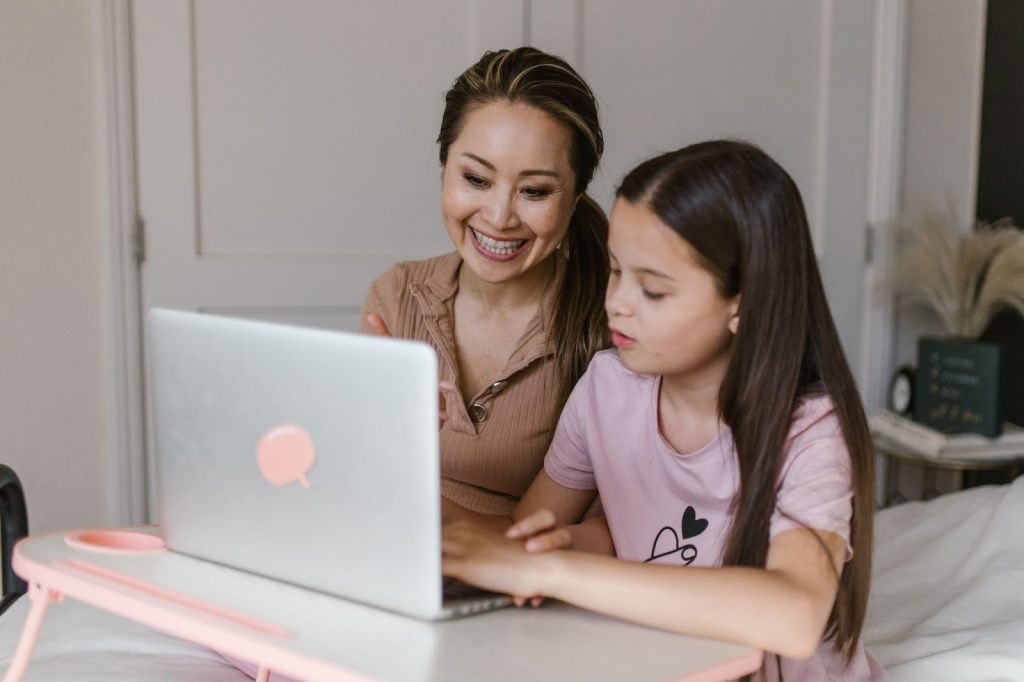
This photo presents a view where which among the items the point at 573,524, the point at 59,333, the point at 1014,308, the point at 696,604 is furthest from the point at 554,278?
the point at 1014,308

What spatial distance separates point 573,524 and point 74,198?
158 centimetres

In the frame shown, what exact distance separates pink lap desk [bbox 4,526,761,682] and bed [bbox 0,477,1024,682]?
1.24 feet

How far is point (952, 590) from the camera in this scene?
180 centimetres

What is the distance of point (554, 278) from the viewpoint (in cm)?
177

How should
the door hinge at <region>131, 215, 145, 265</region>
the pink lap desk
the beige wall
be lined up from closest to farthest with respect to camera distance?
the pink lap desk → the beige wall → the door hinge at <region>131, 215, 145, 265</region>

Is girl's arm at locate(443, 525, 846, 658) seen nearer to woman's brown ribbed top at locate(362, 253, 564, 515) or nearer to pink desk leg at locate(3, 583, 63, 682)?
pink desk leg at locate(3, 583, 63, 682)

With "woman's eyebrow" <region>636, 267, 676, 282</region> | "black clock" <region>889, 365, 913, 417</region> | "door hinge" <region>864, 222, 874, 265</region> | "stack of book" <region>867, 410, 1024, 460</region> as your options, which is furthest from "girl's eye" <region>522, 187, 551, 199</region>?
"door hinge" <region>864, 222, 874, 265</region>

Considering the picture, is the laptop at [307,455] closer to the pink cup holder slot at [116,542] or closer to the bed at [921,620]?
the pink cup holder slot at [116,542]

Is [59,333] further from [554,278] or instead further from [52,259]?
[554,278]

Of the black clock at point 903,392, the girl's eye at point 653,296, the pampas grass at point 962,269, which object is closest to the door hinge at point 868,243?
the pampas grass at point 962,269

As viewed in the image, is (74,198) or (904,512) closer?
(904,512)

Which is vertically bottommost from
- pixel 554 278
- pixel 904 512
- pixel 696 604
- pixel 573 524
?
pixel 904 512

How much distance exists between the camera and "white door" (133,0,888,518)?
266 centimetres

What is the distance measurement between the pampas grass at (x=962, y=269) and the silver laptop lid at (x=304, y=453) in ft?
7.47
